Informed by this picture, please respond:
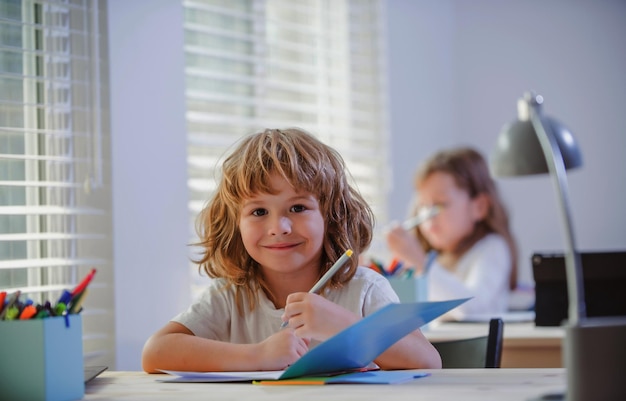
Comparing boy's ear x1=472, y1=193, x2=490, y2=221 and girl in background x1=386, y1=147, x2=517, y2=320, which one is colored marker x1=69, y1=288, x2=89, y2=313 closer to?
girl in background x1=386, y1=147, x2=517, y2=320

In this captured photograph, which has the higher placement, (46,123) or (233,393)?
(46,123)

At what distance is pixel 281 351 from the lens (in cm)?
151

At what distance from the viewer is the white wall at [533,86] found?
4289 mm

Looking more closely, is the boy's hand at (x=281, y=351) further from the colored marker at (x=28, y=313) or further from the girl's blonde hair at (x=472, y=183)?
the girl's blonde hair at (x=472, y=183)

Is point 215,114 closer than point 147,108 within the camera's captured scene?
No

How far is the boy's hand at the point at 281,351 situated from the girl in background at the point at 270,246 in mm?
81

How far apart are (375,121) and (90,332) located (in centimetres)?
186

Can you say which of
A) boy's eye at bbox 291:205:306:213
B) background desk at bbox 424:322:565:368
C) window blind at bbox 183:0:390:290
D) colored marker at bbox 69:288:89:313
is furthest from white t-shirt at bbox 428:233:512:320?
colored marker at bbox 69:288:89:313

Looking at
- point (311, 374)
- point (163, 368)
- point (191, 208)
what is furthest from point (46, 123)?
point (311, 374)

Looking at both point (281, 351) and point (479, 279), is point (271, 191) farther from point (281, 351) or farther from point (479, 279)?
point (479, 279)

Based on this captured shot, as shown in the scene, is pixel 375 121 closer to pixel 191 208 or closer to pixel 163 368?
pixel 191 208

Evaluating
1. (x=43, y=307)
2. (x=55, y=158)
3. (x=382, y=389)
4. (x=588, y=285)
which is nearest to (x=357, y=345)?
(x=382, y=389)

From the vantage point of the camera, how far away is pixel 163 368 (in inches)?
64.1

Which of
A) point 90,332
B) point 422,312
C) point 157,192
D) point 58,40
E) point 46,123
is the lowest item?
point 90,332
